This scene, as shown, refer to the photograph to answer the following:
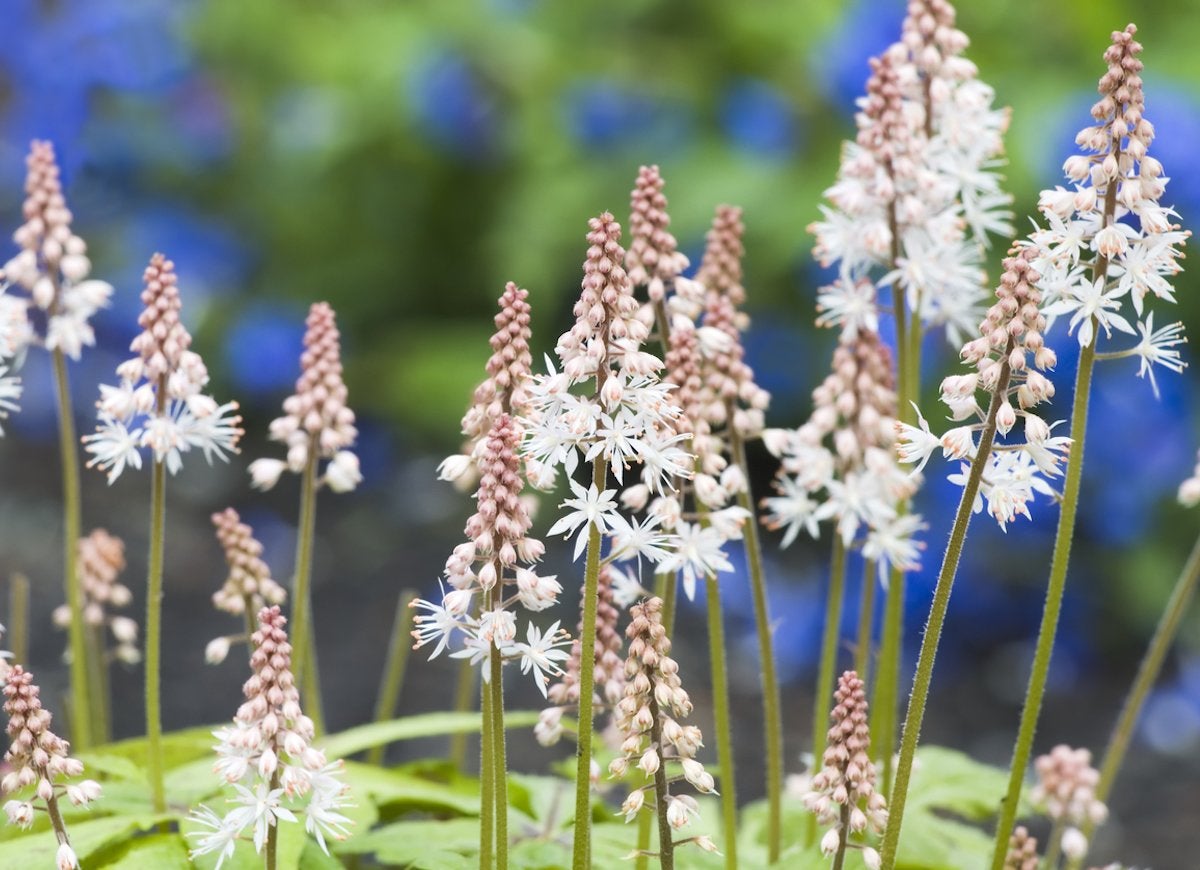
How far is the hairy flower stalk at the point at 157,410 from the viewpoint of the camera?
3.32m

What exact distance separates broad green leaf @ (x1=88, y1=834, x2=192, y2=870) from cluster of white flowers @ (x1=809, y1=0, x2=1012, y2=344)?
6.05 ft

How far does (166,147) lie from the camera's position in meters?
11.1

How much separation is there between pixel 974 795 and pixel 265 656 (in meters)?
2.22

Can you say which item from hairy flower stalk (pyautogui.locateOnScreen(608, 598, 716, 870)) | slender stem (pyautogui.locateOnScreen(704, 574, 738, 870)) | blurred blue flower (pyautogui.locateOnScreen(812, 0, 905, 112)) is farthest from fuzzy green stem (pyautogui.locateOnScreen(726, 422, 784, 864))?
blurred blue flower (pyautogui.locateOnScreen(812, 0, 905, 112))

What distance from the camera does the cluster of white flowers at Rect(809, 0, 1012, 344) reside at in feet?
12.2

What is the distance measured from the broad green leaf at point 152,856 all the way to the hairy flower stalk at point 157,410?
0.20 meters

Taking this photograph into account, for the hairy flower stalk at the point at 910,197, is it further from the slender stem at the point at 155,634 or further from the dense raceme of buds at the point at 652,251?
the slender stem at the point at 155,634

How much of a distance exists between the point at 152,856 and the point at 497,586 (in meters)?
1.10

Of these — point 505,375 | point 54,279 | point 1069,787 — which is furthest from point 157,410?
point 1069,787

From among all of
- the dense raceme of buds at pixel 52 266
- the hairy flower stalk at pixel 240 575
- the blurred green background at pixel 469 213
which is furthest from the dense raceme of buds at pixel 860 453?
the blurred green background at pixel 469 213

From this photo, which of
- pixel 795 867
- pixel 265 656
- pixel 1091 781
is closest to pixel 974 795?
pixel 1091 781

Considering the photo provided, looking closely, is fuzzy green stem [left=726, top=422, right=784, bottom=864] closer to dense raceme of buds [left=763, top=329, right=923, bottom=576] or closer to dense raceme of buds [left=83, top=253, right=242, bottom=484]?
dense raceme of buds [left=763, top=329, right=923, bottom=576]

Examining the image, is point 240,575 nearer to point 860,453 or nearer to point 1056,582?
point 860,453

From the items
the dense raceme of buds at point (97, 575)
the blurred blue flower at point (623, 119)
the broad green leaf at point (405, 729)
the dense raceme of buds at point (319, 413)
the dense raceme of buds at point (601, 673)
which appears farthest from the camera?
the blurred blue flower at point (623, 119)
